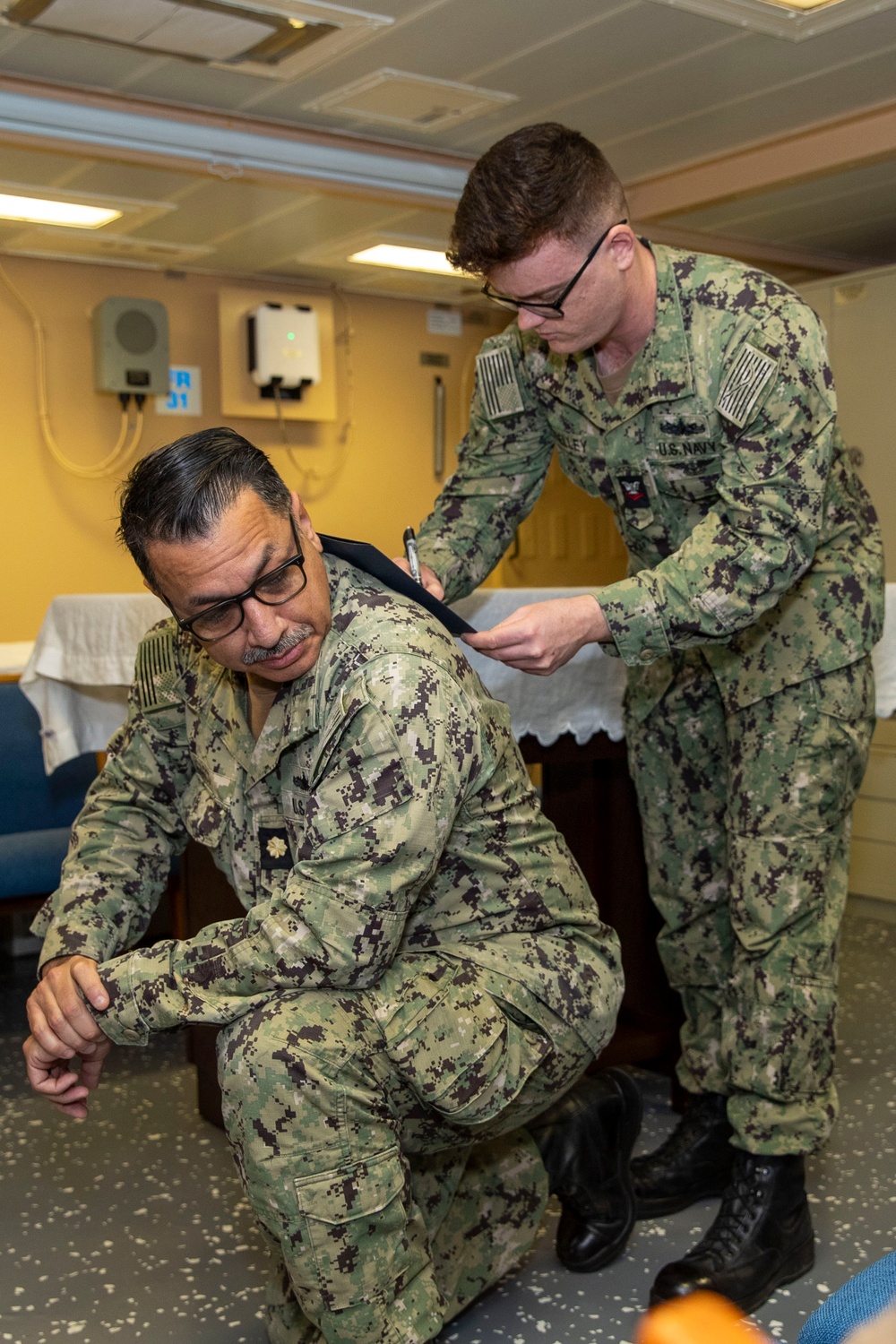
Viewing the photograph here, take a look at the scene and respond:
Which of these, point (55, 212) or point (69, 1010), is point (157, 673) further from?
point (55, 212)

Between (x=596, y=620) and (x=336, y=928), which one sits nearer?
(x=336, y=928)

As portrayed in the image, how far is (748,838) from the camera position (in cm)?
172

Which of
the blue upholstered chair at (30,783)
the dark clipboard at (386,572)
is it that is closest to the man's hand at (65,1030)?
the dark clipboard at (386,572)

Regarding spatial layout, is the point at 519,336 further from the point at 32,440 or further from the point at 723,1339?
the point at 32,440

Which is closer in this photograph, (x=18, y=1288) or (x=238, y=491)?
(x=238, y=491)

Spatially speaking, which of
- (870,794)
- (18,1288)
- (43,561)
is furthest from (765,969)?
(43,561)

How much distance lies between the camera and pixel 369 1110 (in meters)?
1.23

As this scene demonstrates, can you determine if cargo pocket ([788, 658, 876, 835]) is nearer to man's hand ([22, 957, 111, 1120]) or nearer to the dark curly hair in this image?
the dark curly hair

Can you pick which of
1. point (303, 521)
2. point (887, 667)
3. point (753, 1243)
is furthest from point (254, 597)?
point (887, 667)

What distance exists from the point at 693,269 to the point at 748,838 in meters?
0.75

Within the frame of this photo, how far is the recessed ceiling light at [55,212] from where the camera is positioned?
390 cm

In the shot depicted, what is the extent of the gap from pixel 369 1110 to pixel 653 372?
0.98 meters

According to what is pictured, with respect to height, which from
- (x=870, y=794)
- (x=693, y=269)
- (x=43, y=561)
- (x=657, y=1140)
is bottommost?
(x=657, y=1140)

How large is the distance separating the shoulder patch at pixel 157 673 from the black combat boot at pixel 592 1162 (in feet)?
2.27
